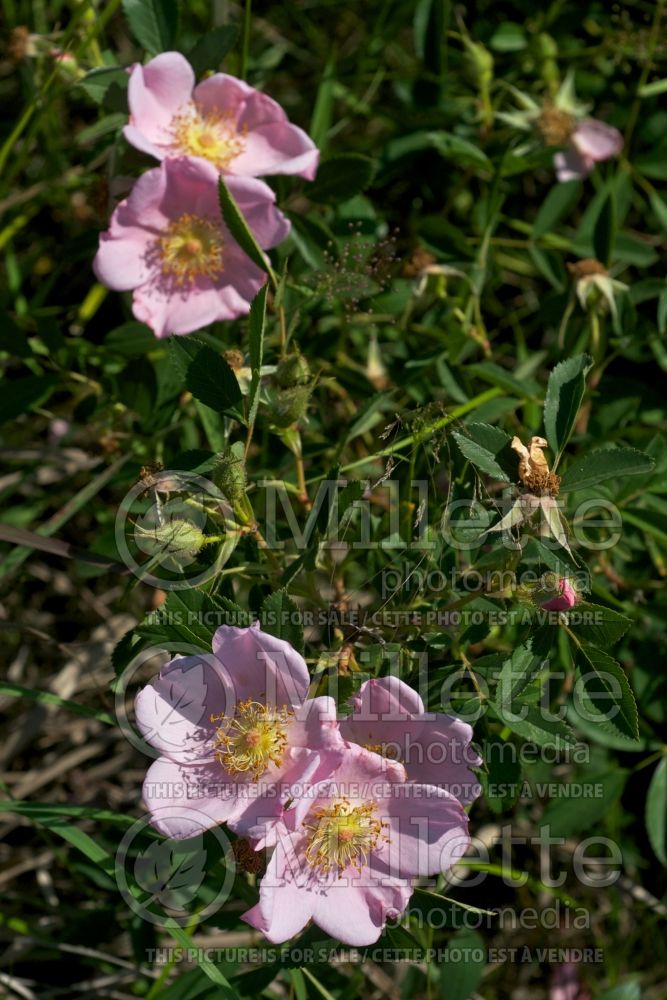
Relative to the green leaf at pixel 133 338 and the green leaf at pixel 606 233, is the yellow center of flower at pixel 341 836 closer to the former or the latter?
the green leaf at pixel 133 338

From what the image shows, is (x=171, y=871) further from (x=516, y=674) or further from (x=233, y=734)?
(x=516, y=674)

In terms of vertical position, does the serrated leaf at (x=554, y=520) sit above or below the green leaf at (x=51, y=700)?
above

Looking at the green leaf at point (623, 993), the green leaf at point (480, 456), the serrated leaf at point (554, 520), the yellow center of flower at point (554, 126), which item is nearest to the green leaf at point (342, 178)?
the yellow center of flower at point (554, 126)

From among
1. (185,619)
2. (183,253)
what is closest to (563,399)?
(185,619)

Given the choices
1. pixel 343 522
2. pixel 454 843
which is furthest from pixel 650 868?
pixel 343 522

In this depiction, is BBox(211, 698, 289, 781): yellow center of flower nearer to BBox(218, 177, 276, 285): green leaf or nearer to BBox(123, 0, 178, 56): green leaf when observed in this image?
BBox(218, 177, 276, 285): green leaf

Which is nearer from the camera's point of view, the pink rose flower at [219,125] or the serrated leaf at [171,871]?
the serrated leaf at [171,871]
